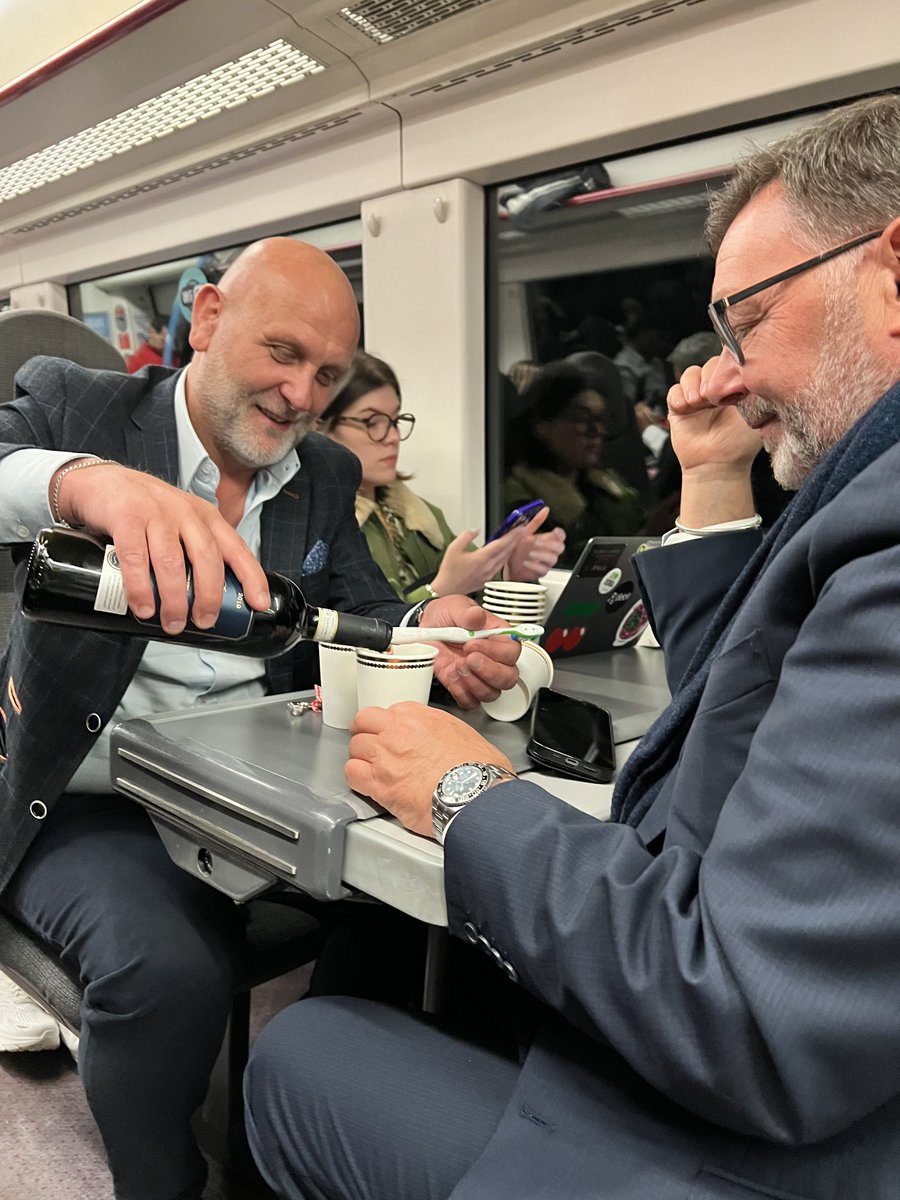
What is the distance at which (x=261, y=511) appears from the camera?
1.75m

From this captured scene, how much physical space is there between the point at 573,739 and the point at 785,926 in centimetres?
53

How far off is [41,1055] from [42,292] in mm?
3599

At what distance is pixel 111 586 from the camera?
970 millimetres

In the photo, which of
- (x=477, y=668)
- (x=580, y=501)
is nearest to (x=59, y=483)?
(x=477, y=668)

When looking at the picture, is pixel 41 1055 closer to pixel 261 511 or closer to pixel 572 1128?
pixel 261 511

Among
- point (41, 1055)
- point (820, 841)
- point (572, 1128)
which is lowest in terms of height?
point (41, 1055)

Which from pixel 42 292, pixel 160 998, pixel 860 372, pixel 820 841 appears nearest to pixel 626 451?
pixel 860 372

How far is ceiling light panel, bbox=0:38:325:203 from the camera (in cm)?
243

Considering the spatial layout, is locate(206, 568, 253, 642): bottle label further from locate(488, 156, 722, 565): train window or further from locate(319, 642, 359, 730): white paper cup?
locate(488, 156, 722, 565): train window

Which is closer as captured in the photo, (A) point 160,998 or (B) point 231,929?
(A) point 160,998

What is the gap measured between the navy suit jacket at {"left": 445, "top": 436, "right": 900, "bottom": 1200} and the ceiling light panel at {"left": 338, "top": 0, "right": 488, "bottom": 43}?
1.98 metres

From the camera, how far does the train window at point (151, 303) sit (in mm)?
3674

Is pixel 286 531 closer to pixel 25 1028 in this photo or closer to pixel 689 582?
pixel 689 582

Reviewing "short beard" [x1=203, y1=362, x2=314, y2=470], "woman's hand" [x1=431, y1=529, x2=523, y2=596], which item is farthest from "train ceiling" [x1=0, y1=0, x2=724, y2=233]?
"woman's hand" [x1=431, y1=529, x2=523, y2=596]
